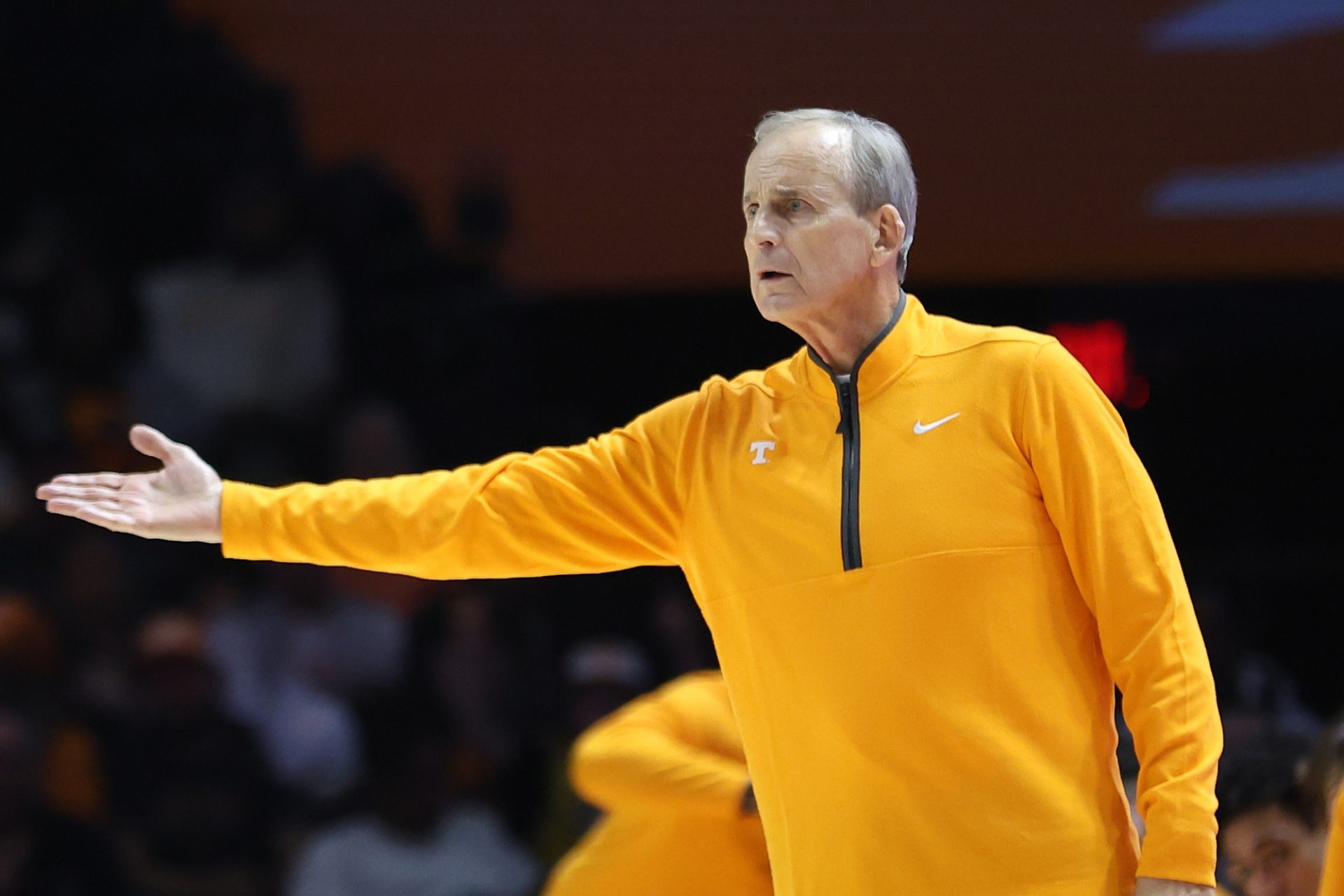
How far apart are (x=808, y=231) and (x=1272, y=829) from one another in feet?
4.90

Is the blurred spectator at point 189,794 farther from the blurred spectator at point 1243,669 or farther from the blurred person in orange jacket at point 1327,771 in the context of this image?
the blurred person in orange jacket at point 1327,771

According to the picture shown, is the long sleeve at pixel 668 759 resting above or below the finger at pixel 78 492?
below

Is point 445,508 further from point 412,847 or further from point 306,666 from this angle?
point 306,666

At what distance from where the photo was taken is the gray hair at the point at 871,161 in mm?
2299

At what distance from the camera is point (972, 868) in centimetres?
208

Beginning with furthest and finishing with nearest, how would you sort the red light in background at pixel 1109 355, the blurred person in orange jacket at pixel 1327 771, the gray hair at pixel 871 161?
1. the red light in background at pixel 1109 355
2. the blurred person in orange jacket at pixel 1327 771
3. the gray hair at pixel 871 161

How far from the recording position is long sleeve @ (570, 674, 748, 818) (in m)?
3.35

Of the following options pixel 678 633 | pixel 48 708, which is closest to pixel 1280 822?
pixel 678 633

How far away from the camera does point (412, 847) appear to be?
17.6 feet

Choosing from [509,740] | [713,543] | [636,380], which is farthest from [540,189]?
[713,543]

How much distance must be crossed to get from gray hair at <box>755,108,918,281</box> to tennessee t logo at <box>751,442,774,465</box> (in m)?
0.29

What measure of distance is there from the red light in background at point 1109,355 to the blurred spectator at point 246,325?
2.63 metres

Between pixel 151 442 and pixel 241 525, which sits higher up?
pixel 151 442

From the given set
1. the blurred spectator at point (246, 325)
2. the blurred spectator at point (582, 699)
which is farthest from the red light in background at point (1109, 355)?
the blurred spectator at point (246, 325)
